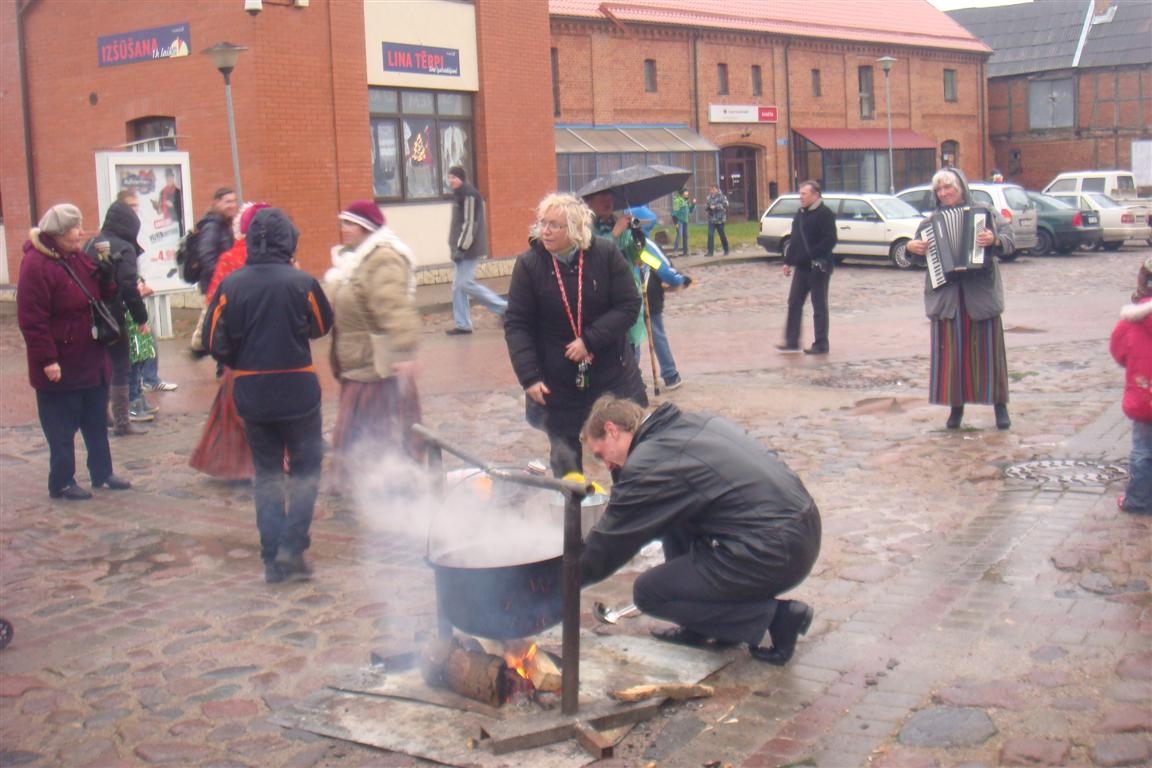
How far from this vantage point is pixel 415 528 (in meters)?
7.26

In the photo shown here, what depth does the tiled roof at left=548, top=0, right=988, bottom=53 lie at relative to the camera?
40.0 metres

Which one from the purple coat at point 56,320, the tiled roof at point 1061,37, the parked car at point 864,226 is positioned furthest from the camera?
the tiled roof at point 1061,37

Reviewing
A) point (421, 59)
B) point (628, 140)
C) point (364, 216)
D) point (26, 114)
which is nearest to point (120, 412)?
point (364, 216)

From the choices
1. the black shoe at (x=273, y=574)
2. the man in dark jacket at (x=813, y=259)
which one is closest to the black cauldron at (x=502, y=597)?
the black shoe at (x=273, y=574)

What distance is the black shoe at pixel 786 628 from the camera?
198 inches

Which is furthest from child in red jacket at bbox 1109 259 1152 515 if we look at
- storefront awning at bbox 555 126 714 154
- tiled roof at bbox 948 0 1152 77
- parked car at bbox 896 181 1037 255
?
tiled roof at bbox 948 0 1152 77

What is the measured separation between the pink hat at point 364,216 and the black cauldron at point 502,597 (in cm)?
289

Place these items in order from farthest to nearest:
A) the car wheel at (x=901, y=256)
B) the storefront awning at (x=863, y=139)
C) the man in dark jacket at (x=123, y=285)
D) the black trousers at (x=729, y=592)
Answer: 1. the storefront awning at (x=863, y=139)
2. the car wheel at (x=901, y=256)
3. the man in dark jacket at (x=123, y=285)
4. the black trousers at (x=729, y=592)

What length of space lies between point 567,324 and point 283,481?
64.3 inches

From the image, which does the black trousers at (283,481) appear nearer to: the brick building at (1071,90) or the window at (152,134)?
the window at (152,134)

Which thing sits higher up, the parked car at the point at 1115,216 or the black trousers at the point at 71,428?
the parked car at the point at 1115,216

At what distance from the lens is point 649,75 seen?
136 feet

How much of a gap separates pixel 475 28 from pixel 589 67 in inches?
675

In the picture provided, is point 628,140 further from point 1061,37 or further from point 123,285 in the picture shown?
point 123,285
